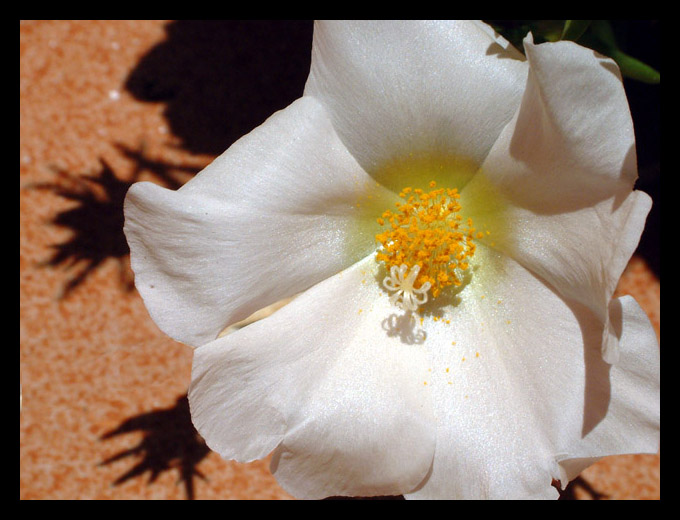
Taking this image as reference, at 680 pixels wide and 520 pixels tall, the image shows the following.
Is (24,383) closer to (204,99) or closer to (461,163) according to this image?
(204,99)

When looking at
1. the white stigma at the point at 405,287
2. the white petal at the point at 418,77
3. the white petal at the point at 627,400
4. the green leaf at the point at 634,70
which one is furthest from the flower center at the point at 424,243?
the green leaf at the point at 634,70

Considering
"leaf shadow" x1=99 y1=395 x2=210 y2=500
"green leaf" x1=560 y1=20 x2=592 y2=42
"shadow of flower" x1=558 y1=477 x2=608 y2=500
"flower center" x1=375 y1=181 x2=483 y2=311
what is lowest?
"leaf shadow" x1=99 y1=395 x2=210 y2=500

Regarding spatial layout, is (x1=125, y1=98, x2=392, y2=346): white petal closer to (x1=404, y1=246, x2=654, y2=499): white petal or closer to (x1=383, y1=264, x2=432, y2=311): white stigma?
(x1=383, y1=264, x2=432, y2=311): white stigma

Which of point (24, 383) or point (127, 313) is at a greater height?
point (127, 313)

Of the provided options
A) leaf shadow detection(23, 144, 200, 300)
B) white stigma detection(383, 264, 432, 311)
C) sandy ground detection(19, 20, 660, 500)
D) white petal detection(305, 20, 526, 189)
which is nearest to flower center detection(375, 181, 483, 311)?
white stigma detection(383, 264, 432, 311)

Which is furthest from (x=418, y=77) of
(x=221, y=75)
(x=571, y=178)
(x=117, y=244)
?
(x=117, y=244)
